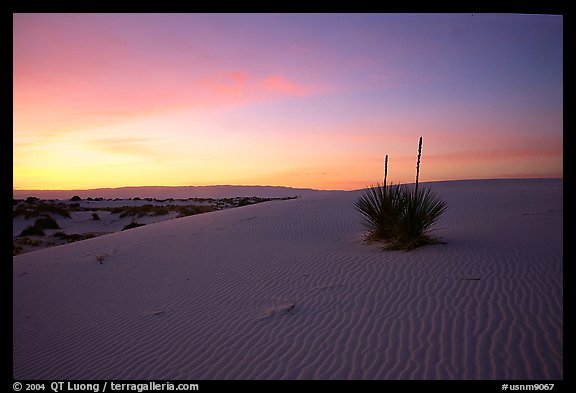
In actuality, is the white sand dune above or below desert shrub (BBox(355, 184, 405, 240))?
below

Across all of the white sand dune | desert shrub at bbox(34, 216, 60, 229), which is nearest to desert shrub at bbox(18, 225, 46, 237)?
desert shrub at bbox(34, 216, 60, 229)

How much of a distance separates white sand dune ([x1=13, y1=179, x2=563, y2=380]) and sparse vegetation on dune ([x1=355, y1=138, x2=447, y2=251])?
475 mm

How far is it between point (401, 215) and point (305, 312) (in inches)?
177

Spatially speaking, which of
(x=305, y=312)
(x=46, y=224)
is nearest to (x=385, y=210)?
(x=305, y=312)

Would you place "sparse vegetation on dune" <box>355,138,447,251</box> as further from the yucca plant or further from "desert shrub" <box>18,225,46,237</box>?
"desert shrub" <box>18,225,46,237</box>

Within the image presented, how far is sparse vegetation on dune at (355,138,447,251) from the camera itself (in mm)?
7934

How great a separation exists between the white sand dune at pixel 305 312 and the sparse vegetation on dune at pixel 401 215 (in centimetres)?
48

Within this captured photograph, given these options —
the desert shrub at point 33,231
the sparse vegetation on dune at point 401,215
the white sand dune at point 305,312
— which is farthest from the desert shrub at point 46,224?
the sparse vegetation on dune at point 401,215

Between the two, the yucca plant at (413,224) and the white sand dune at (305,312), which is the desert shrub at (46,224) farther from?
the yucca plant at (413,224)

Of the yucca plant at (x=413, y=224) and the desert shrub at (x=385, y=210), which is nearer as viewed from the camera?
the yucca plant at (x=413, y=224)

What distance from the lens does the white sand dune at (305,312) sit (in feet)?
11.7

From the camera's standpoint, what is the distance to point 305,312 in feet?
16.0

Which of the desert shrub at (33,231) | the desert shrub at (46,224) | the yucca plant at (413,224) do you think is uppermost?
the yucca plant at (413,224)

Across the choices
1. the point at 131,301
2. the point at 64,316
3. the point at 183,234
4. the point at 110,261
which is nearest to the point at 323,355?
the point at 131,301
